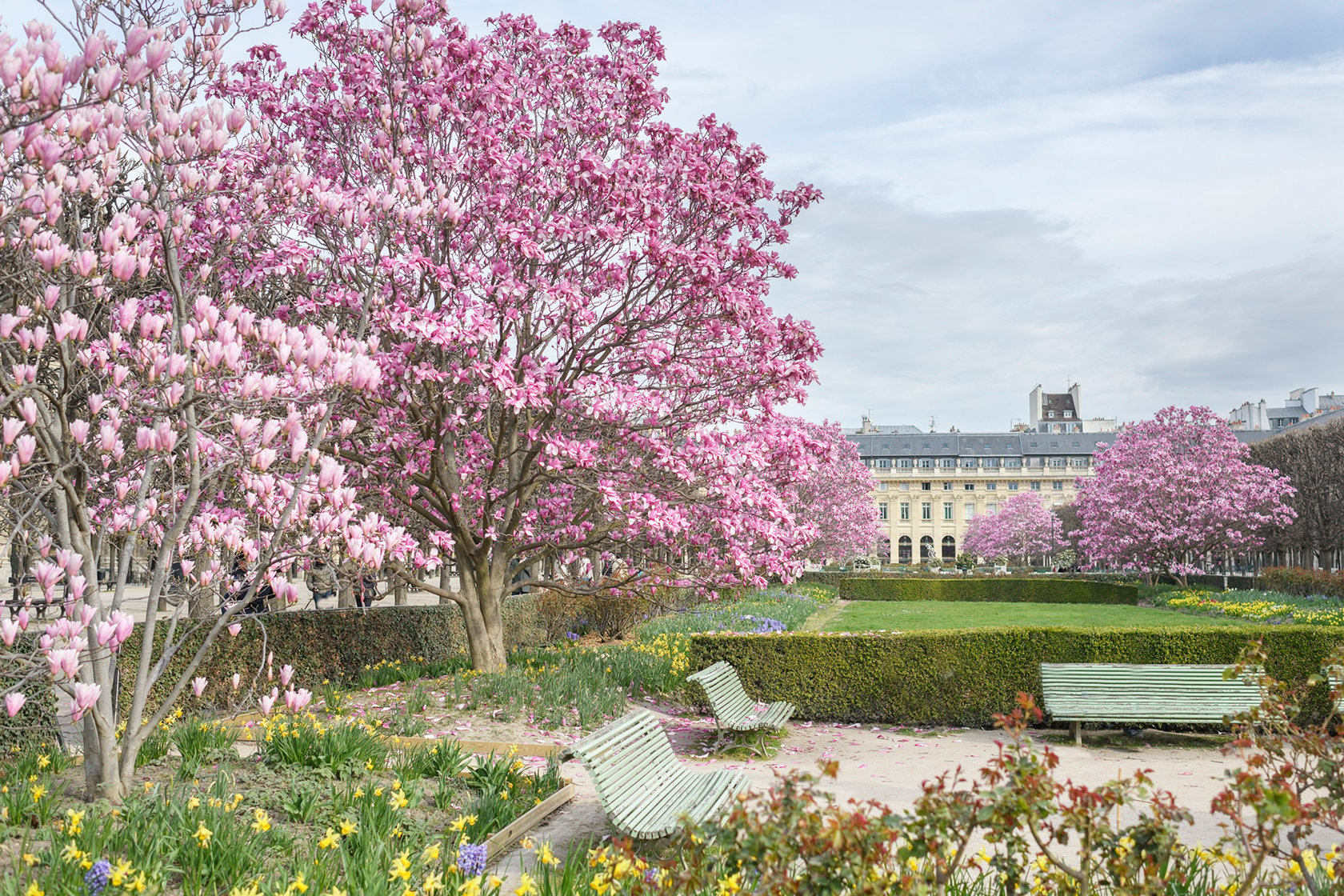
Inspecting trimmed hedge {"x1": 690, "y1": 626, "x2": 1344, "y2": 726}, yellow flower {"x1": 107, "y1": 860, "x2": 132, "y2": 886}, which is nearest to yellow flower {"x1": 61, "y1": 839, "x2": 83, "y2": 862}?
yellow flower {"x1": 107, "y1": 860, "x2": 132, "y2": 886}

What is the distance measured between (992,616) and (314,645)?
2416 centimetres

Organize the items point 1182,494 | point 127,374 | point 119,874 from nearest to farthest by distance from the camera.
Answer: point 119,874 < point 127,374 < point 1182,494

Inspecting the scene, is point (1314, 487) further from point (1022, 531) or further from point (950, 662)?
point (1022, 531)

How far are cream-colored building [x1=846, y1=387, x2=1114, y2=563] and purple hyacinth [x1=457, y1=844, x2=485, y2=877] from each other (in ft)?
307

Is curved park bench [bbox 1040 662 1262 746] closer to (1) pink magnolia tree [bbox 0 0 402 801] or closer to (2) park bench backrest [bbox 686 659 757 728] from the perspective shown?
(2) park bench backrest [bbox 686 659 757 728]

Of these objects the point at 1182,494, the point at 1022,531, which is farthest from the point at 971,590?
the point at 1022,531

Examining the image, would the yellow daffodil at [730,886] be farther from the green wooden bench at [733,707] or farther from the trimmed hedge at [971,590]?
the trimmed hedge at [971,590]

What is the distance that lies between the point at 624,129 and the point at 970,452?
95920mm

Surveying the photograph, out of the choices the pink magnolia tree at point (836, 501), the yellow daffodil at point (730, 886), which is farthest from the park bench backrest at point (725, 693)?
the pink magnolia tree at point (836, 501)

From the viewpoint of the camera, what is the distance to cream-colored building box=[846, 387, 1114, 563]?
3767 inches

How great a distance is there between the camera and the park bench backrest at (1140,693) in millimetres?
9469

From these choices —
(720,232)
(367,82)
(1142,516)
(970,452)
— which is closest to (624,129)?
(720,232)

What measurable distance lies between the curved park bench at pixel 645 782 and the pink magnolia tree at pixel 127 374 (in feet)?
5.91

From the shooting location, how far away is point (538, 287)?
920 cm
